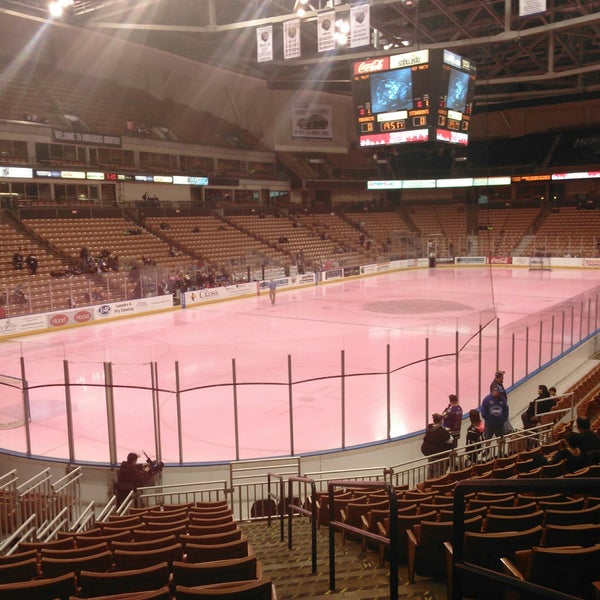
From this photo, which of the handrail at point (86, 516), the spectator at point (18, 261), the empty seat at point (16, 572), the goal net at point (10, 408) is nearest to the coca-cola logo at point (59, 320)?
the spectator at point (18, 261)

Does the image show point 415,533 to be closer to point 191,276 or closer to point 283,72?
point 191,276

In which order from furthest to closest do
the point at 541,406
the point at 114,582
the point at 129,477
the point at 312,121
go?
the point at 312,121, the point at 541,406, the point at 129,477, the point at 114,582

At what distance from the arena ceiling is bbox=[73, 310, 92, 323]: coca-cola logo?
12.8m

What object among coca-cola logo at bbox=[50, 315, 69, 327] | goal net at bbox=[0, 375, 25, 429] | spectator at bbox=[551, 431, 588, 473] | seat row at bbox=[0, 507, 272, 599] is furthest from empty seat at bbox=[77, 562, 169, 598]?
coca-cola logo at bbox=[50, 315, 69, 327]

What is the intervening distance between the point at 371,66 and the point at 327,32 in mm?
3780

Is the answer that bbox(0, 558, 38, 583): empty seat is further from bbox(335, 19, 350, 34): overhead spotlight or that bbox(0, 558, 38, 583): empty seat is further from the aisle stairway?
bbox(335, 19, 350, 34): overhead spotlight

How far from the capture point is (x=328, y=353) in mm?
13688

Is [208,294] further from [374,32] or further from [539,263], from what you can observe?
[539,263]

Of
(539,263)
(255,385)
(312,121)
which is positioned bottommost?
(255,385)

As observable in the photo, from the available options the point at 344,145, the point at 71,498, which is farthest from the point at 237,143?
the point at 71,498

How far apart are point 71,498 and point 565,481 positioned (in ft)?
27.9

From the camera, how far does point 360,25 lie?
19.4m

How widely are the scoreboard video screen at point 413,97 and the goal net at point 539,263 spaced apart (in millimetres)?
20631

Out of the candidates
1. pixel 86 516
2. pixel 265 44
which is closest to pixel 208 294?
pixel 265 44
